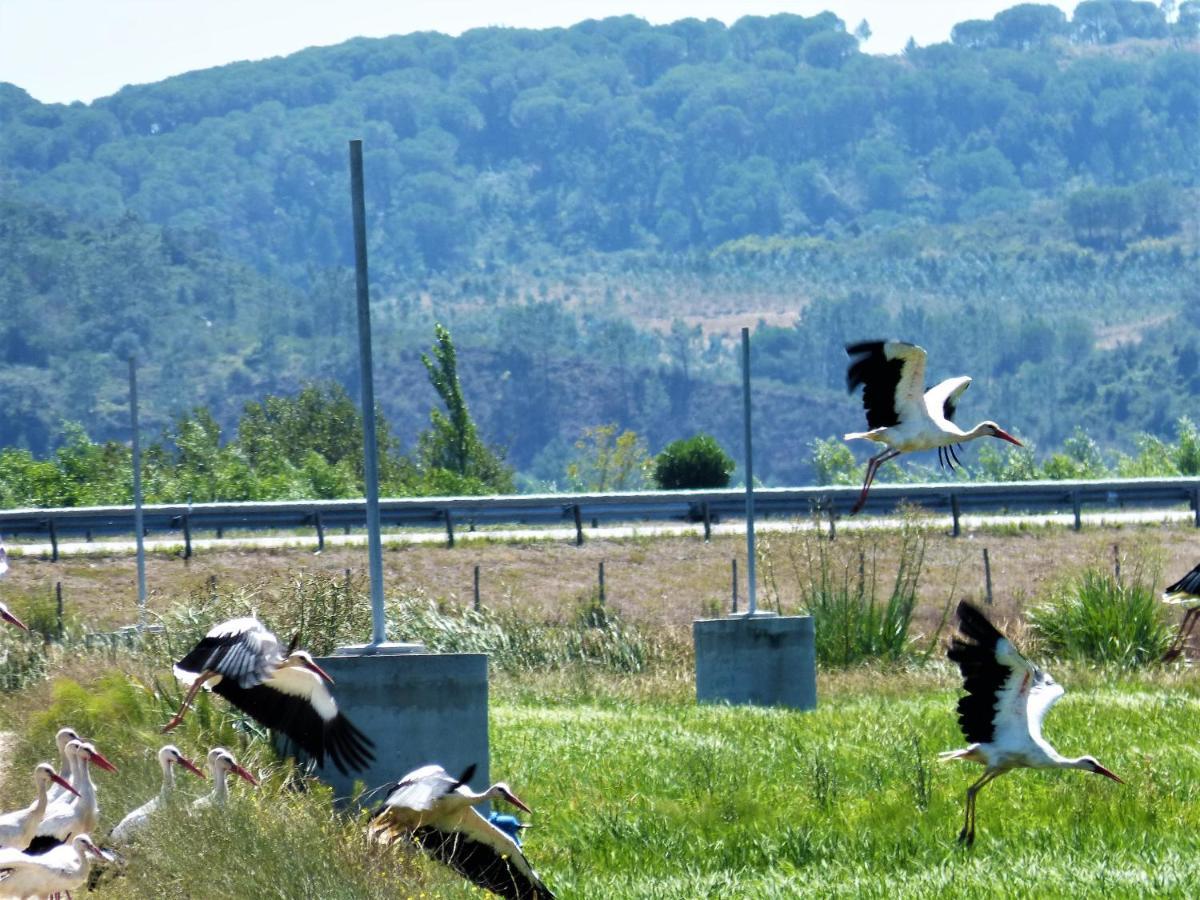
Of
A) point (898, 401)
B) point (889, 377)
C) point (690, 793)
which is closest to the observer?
point (889, 377)

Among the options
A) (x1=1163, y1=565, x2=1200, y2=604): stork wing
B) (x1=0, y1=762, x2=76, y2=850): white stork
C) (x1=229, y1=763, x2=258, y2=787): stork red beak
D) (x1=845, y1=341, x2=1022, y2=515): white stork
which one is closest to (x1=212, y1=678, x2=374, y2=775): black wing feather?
(x1=229, y1=763, x2=258, y2=787): stork red beak

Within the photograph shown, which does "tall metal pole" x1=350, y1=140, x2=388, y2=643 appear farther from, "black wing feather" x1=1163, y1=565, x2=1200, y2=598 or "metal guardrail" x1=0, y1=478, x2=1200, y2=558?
"metal guardrail" x1=0, y1=478, x2=1200, y2=558

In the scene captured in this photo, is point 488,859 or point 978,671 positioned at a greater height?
point 978,671

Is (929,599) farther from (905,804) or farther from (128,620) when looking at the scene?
(905,804)

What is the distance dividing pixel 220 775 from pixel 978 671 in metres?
4.63

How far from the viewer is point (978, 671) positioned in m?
13.5

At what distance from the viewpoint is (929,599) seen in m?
36.4

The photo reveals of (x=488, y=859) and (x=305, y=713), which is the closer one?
(x=488, y=859)

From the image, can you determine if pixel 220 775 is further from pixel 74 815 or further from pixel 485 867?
pixel 485 867

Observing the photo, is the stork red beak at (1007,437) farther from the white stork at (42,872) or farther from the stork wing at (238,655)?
the white stork at (42,872)

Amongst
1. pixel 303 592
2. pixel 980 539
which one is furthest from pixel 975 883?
pixel 980 539

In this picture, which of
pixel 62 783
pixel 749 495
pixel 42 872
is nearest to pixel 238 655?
pixel 62 783

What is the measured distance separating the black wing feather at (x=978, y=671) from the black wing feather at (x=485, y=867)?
2857 mm

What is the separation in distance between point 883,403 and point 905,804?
9.39 ft
